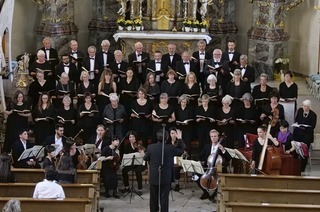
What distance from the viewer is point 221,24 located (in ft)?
60.4

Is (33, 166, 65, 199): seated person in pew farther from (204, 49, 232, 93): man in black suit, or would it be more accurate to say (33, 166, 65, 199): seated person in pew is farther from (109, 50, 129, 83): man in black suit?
(204, 49, 232, 93): man in black suit

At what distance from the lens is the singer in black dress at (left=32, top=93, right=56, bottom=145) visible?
13016 mm

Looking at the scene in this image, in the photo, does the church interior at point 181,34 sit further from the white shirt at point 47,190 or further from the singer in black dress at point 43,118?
the white shirt at point 47,190

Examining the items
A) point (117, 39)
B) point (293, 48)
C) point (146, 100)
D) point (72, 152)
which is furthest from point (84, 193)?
point (293, 48)

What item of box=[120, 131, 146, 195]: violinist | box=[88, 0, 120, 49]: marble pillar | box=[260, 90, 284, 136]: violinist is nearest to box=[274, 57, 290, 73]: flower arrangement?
box=[88, 0, 120, 49]: marble pillar

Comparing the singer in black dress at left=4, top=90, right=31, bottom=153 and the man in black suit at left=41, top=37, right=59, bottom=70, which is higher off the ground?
the man in black suit at left=41, top=37, right=59, bottom=70

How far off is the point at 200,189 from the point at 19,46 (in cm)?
613

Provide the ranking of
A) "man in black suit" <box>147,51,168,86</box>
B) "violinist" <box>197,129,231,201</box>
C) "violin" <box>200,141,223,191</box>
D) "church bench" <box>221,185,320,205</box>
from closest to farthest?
"church bench" <box>221,185,320,205</box>
"violin" <box>200,141,223,191</box>
"violinist" <box>197,129,231,201</box>
"man in black suit" <box>147,51,168,86</box>

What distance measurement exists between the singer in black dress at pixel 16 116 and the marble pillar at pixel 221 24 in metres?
6.29

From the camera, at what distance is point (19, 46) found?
17.2 meters

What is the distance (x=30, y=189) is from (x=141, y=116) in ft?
10.5

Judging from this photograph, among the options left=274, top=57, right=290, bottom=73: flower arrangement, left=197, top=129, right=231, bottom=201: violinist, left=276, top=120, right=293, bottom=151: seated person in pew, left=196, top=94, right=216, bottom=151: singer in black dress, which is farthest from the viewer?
left=274, top=57, right=290, bottom=73: flower arrangement

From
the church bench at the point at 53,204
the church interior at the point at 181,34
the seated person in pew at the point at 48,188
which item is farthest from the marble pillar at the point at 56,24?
the church bench at the point at 53,204

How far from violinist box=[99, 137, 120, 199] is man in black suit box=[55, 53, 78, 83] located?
227 centimetres
